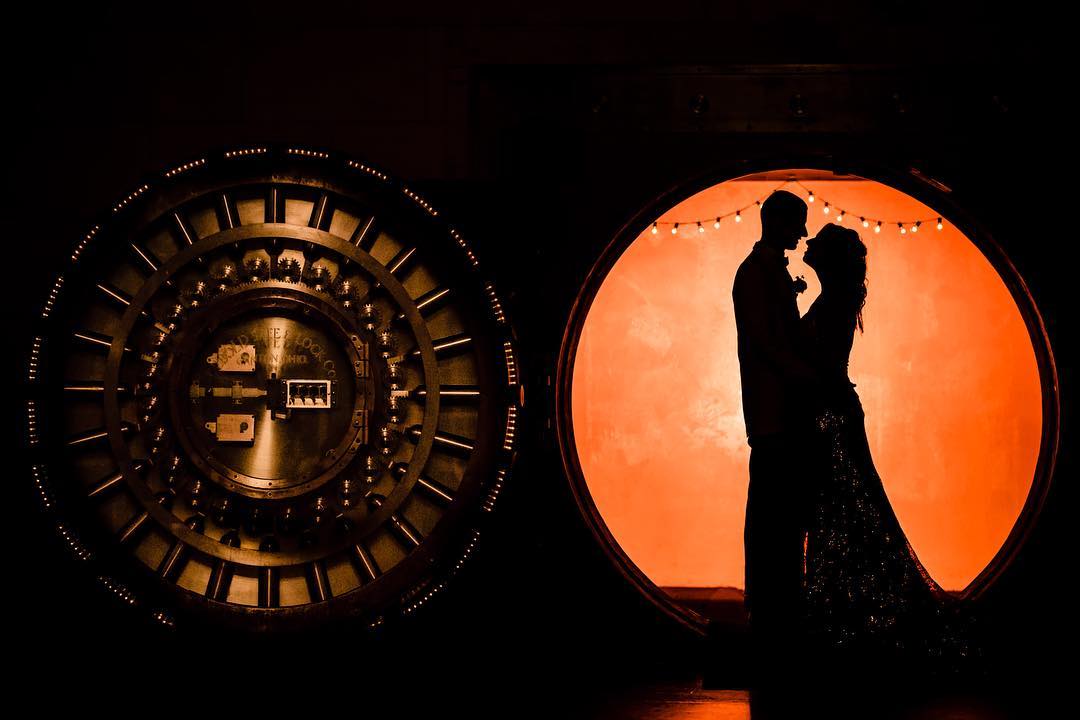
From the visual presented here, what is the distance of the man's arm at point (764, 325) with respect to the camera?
195cm

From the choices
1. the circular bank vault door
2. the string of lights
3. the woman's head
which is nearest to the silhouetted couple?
the woman's head

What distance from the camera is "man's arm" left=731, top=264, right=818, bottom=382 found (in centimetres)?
195

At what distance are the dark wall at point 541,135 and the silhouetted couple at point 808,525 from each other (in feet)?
0.84

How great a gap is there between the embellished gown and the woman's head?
36 cm

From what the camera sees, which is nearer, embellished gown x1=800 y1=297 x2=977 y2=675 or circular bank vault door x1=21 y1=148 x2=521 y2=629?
embellished gown x1=800 y1=297 x2=977 y2=675

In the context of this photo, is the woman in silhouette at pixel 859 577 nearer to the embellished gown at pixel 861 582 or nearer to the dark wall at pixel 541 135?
the embellished gown at pixel 861 582

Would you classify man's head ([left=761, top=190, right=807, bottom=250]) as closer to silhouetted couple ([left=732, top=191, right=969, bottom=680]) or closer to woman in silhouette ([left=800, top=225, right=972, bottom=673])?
silhouetted couple ([left=732, top=191, right=969, bottom=680])

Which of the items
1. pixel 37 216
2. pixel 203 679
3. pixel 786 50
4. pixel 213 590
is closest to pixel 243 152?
pixel 37 216

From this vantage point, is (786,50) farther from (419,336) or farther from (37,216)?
(37,216)

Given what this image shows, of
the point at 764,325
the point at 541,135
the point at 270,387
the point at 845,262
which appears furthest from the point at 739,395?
the point at 270,387

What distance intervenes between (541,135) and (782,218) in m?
0.65

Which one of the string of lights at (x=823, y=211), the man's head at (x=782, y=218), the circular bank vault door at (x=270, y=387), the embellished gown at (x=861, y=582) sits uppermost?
the string of lights at (x=823, y=211)

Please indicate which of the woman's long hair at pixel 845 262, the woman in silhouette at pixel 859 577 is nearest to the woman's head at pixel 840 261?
the woman's long hair at pixel 845 262

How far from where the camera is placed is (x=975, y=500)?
313 cm
